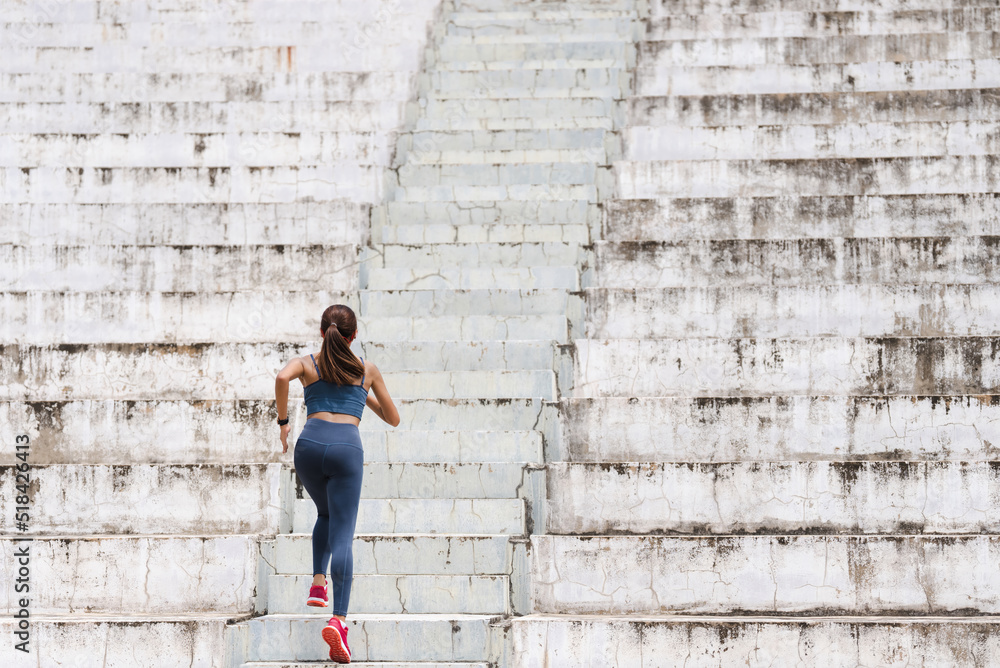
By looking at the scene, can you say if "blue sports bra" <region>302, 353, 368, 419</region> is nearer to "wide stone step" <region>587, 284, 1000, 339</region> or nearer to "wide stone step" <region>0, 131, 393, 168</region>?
"wide stone step" <region>587, 284, 1000, 339</region>

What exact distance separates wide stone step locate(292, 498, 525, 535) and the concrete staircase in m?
0.24

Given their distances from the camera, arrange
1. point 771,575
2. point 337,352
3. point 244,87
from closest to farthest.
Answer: point 337,352
point 771,575
point 244,87

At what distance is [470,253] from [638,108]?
2.68 meters

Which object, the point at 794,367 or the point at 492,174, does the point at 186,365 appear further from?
the point at 794,367

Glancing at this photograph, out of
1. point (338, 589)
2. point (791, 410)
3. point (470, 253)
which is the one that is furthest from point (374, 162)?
point (338, 589)

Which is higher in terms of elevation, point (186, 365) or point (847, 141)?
point (847, 141)

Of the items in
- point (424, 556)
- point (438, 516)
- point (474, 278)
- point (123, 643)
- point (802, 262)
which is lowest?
point (123, 643)

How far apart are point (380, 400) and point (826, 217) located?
4.05 m

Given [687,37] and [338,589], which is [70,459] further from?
[687,37]

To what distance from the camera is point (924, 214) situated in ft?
25.5

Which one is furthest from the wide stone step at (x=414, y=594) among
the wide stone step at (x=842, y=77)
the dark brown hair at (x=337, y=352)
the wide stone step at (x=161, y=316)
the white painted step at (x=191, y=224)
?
the wide stone step at (x=842, y=77)

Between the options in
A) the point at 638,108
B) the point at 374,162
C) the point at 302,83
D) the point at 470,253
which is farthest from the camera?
the point at 302,83

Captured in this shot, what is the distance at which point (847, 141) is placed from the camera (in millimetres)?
8805

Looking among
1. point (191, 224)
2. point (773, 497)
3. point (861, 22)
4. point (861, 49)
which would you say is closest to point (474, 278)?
point (191, 224)
